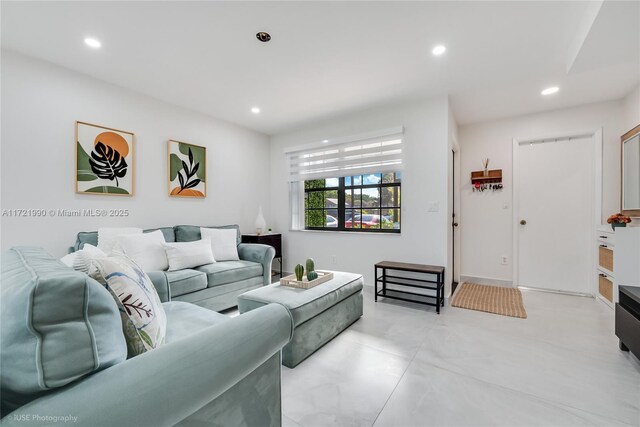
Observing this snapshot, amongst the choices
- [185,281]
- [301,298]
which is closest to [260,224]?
[185,281]

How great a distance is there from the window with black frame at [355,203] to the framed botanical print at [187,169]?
160 cm

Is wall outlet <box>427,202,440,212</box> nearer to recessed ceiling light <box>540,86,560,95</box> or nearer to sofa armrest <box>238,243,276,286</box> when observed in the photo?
recessed ceiling light <box>540,86,560,95</box>

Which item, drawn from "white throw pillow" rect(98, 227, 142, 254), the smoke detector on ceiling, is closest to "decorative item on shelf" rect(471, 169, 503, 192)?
the smoke detector on ceiling

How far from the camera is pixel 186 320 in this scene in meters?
1.55

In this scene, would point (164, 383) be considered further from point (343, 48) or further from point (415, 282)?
point (415, 282)

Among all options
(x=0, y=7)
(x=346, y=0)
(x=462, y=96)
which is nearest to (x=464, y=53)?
(x=462, y=96)

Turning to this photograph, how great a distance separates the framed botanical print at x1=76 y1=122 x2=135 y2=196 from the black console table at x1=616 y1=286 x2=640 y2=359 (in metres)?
4.43

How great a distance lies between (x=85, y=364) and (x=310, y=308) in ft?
4.74

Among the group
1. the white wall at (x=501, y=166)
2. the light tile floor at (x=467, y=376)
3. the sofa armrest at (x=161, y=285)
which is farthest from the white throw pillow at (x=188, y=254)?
the white wall at (x=501, y=166)

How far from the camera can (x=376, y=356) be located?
6.54ft

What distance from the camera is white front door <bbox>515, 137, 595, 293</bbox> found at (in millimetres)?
3471

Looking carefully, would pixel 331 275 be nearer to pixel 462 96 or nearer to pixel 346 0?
pixel 346 0

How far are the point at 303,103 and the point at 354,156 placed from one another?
0.99 meters

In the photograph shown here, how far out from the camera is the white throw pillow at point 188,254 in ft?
9.08
